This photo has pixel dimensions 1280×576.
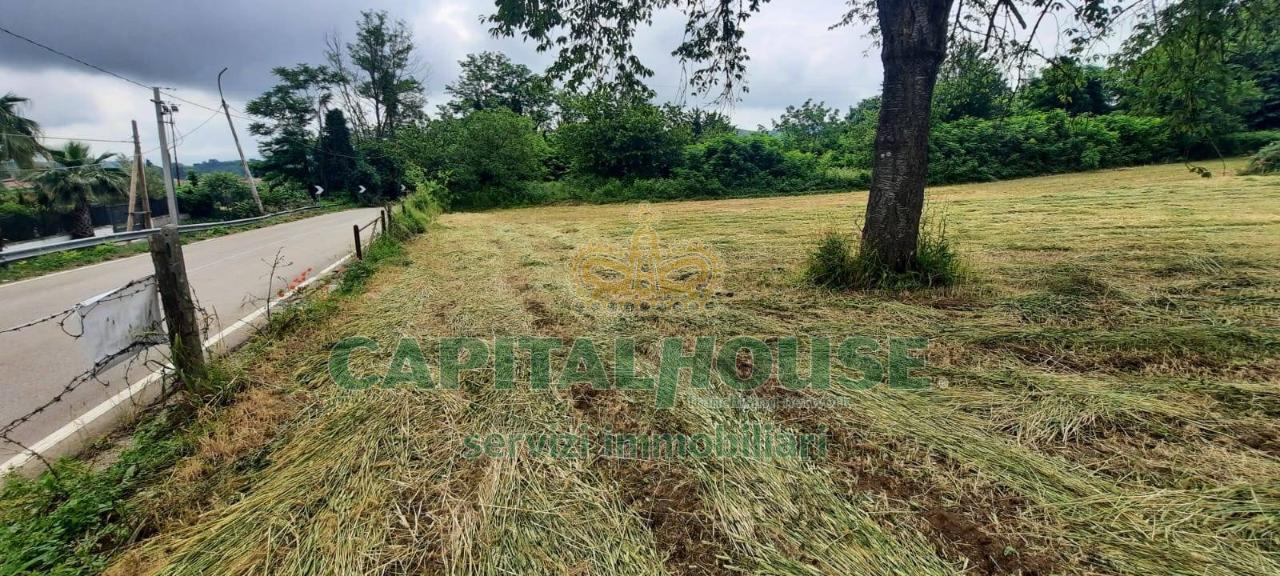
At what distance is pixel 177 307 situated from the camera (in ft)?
8.59

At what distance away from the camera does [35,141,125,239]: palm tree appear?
14438 mm

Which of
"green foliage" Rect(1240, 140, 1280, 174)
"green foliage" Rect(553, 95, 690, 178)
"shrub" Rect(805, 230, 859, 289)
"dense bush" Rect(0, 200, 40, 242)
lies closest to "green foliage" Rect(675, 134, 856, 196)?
"green foliage" Rect(553, 95, 690, 178)

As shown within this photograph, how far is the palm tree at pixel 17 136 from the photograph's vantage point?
13.6m

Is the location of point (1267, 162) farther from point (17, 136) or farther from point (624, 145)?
point (17, 136)

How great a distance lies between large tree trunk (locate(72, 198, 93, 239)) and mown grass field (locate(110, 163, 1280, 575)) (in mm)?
18675

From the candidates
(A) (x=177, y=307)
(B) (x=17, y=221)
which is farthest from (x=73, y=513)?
(B) (x=17, y=221)

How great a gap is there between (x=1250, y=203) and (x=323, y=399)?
45.8ft

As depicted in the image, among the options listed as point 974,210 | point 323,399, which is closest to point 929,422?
point 323,399

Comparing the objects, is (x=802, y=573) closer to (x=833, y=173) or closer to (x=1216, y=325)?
(x=1216, y=325)

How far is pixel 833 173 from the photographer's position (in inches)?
856

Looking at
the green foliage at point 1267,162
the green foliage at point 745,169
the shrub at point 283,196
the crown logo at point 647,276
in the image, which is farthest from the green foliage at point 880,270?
the shrub at point 283,196

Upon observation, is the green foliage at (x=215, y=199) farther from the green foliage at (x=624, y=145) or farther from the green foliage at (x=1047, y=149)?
the green foliage at (x=1047, y=149)

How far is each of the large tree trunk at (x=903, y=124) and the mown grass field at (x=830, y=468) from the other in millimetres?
879

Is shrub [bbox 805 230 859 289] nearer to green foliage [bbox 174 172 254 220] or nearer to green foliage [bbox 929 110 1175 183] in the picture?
green foliage [bbox 929 110 1175 183]
